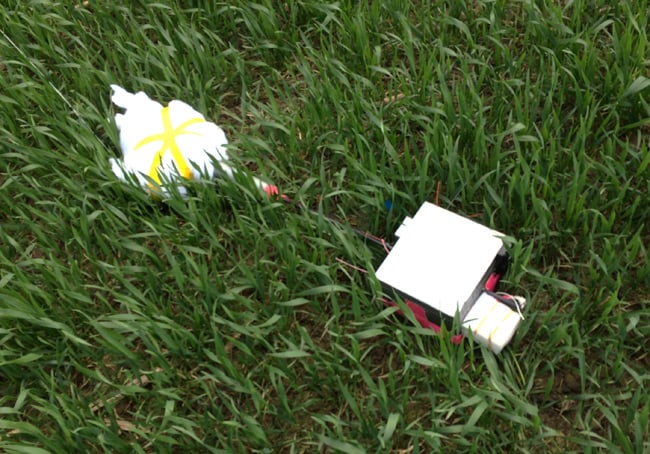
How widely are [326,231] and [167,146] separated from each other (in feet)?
1.69

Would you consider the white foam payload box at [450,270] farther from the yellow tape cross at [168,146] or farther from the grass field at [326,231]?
the yellow tape cross at [168,146]

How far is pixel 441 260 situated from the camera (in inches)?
59.3

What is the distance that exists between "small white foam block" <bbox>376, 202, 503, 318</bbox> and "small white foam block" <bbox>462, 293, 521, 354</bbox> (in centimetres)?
3

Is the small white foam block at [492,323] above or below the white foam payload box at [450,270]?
below

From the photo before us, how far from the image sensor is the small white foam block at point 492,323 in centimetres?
145

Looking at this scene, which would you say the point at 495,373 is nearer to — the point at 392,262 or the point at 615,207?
the point at 392,262

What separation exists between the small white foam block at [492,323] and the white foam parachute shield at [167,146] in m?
0.78

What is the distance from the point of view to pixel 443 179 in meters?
1.75

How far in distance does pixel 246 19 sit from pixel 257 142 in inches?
20.8

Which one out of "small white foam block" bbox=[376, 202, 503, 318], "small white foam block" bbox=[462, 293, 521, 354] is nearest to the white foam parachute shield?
"small white foam block" bbox=[376, 202, 503, 318]

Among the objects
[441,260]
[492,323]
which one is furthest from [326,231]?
[492,323]

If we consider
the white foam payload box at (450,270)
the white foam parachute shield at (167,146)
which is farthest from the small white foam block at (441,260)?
the white foam parachute shield at (167,146)

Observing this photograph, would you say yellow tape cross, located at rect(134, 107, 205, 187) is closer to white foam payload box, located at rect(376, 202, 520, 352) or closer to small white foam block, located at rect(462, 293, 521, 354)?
white foam payload box, located at rect(376, 202, 520, 352)

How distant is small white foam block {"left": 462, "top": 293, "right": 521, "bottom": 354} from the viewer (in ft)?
4.76
